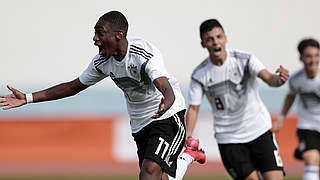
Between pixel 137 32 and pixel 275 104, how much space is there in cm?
589

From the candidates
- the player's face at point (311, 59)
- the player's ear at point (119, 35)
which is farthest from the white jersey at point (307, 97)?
the player's ear at point (119, 35)

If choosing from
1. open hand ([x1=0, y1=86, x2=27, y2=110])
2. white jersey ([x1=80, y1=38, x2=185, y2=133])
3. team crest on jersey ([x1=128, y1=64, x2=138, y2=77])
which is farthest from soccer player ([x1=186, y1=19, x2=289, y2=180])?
open hand ([x1=0, y1=86, x2=27, y2=110])

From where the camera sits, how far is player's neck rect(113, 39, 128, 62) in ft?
22.6

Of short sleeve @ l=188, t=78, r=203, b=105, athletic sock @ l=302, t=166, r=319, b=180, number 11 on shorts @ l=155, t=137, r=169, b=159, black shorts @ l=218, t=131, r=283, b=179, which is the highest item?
short sleeve @ l=188, t=78, r=203, b=105

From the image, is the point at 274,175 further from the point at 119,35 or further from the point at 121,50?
the point at 119,35

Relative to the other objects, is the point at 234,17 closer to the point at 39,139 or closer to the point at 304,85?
the point at 39,139

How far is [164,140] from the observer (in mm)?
7191

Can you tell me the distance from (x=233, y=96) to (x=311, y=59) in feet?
5.57

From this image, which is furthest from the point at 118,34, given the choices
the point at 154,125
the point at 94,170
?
the point at 94,170

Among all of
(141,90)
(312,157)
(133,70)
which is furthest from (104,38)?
(312,157)

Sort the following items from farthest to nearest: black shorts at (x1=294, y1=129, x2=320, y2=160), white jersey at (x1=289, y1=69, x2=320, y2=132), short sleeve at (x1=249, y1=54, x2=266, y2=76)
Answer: white jersey at (x1=289, y1=69, x2=320, y2=132)
black shorts at (x1=294, y1=129, x2=320, y2=160)
short sleeve at (x1=249, y1=54, x2=266, y2=76)

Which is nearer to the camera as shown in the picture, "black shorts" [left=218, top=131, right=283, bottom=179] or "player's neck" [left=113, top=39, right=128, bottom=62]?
"player's neck" [left=113, top=39, right=128, bottom=62]

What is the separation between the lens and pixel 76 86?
7645mm

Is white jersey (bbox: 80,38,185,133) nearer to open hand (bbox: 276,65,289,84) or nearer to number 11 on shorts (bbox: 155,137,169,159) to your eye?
number 11 on shorts (bbox: 155,137,169,159)
